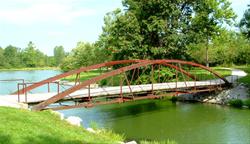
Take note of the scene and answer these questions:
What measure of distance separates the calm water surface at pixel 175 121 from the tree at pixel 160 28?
506 centimetres

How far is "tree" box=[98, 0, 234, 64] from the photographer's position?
3017cm

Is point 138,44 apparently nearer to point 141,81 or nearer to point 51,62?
point 141,81

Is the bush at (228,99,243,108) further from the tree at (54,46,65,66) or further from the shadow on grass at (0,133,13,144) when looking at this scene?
the tree at (54,46,65,66)

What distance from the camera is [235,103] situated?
2600cm

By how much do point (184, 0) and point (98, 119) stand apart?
16029 millimetres

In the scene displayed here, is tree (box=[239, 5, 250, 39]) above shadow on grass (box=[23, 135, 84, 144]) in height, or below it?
above

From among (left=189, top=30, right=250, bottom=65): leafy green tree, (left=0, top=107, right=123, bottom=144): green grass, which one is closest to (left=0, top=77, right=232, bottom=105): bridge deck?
(left=0, top=107, right=123, bottom=144): green grass

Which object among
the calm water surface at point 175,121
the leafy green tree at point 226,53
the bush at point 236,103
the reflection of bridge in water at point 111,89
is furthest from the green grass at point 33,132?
the leafy green tree at point 226,53

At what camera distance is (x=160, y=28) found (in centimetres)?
2981

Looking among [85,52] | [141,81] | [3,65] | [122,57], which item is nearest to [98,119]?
[141,81]

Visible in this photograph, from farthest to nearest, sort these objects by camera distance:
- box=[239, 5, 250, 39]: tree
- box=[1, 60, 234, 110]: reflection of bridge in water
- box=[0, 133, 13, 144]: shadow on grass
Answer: box=[239, 5, 250, 39]: tree
box=[1, 60, 234, 110]: reflection of bridge in water
box=[0, 133, 13, 144]: shadow on grass

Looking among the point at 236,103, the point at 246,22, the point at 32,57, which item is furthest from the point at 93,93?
the point at 32,57

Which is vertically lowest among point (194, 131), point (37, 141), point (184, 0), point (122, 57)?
point (194, 131)

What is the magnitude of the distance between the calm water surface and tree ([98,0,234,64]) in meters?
5.06
